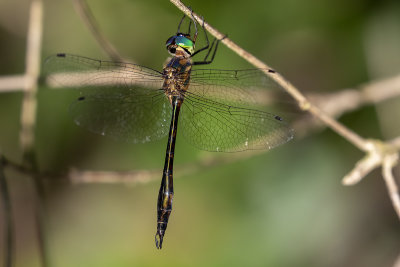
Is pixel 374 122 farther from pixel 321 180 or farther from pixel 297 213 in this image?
pixel 297 213

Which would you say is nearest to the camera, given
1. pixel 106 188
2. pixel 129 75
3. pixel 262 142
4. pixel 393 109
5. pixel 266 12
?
pixel 262 142

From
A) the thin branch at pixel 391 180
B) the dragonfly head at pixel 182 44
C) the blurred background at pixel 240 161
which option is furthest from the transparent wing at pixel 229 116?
the blurred background at pixel 240 161

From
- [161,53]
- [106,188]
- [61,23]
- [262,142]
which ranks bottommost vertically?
[262,142]

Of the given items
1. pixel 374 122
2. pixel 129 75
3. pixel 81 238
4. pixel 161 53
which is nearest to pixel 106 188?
pixel 81 238

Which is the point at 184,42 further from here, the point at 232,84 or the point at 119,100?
the point at 119,100

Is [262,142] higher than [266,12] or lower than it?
lower

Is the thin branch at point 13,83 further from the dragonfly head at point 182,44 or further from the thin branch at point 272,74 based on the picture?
the thin branch at point 272,74

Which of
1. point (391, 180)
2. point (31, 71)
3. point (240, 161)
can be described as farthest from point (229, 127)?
point (31, 71)

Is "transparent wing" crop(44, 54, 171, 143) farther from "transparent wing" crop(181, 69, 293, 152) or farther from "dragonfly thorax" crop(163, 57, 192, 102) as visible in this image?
"transparent wing" crop(181, 69, 293, 152)
